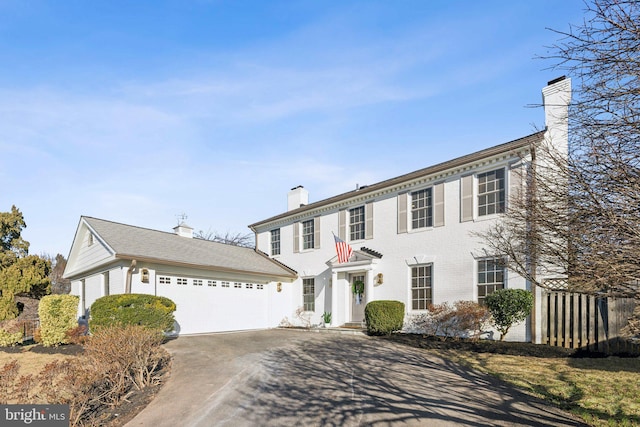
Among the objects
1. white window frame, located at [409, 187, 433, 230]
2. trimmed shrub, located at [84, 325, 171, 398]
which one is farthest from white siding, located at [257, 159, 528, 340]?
trimmed shrub, located at [84, 325, 171, 398]

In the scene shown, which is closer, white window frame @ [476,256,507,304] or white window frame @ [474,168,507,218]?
white window frame @ [476,256,507,304]

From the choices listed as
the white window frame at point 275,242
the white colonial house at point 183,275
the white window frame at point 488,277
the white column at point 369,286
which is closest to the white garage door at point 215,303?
the white colonial house at point 183,275

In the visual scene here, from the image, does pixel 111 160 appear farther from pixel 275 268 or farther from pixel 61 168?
pixel 275 268

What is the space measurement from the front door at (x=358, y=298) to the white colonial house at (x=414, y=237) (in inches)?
1.7

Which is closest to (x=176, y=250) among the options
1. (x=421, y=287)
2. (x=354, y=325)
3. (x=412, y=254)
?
(x=354, y=325)

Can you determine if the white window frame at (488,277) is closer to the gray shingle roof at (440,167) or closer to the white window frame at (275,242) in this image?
the gray shingle roof at (440,167)

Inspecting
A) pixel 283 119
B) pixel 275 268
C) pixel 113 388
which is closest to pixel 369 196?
pixel 283 119

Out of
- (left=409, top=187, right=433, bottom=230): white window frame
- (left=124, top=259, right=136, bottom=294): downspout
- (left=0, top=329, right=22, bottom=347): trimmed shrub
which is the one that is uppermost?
(left=409, top=187, right=433, bottom=230): white window frame

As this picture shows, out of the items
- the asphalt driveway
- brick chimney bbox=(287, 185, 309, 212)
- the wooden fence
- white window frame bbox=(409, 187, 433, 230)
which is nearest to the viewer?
A: the asphalt driveway

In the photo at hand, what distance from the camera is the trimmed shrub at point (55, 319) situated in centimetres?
1298

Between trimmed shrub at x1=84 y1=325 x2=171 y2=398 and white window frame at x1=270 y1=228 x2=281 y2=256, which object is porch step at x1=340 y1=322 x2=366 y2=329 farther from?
trimmed shrub at x1=84 y1=325 x2=171 y2=398

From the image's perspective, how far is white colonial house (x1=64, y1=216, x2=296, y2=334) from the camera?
14258 mm

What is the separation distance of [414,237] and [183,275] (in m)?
9.28

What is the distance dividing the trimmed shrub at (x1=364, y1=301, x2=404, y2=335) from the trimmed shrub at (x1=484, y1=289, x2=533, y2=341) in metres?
3.50
